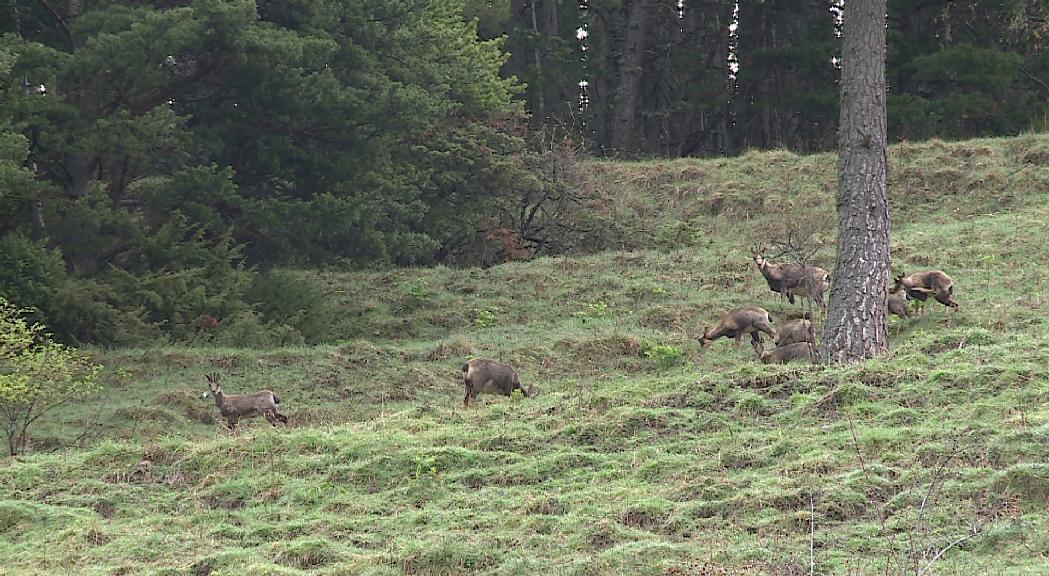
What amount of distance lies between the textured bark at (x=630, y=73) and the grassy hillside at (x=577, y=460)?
20135mm

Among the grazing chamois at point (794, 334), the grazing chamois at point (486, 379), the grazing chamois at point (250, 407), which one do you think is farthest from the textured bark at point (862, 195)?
the grazing chamois at point (250, 407)

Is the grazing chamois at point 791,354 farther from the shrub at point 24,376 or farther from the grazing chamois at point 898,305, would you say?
the shrub at point 24,376

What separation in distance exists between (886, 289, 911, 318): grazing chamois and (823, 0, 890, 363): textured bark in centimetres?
238

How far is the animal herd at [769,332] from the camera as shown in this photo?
46.8 feet

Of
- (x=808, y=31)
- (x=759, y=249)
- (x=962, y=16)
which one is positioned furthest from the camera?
(x=808, y=31)

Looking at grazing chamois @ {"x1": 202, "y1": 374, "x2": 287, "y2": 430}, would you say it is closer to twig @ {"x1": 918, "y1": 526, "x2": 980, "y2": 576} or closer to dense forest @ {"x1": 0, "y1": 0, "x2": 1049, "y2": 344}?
dense forest @ {"x1": 0, "y1": 0, "x2": 1049, "y2": 344}

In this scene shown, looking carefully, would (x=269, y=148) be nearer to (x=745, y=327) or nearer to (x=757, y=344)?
(x=745, y=327)

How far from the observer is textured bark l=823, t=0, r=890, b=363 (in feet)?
44.2

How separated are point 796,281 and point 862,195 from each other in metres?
4.87

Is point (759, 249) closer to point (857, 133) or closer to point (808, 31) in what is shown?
point (857, 133)

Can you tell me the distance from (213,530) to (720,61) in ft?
124

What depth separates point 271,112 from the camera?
2203cm

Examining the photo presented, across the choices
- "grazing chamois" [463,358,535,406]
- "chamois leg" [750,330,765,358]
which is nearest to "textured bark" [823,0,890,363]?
"chamois leg" [750,330,765,358]

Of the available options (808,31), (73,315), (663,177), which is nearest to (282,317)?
(73,315)
